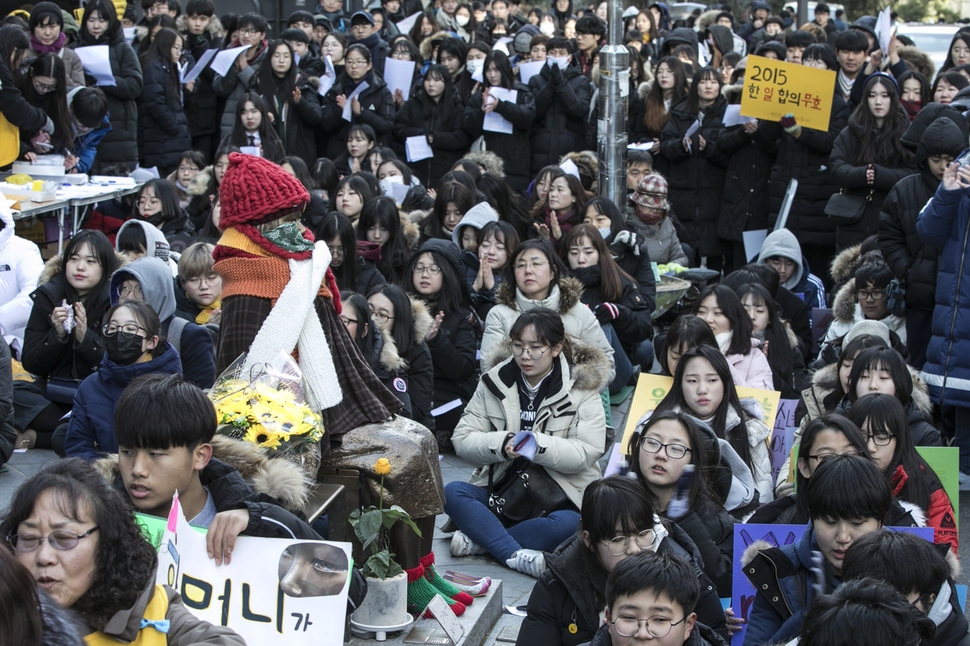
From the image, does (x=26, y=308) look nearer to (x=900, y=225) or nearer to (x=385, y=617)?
(x=385, y=617)

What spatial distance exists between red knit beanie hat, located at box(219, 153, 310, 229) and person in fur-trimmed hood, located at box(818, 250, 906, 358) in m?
4.23

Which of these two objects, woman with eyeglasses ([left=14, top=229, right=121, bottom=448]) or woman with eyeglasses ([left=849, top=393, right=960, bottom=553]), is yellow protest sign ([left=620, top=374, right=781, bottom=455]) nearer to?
woman with eyeglasses ([left=849, top=393, right=960, bottom=553])

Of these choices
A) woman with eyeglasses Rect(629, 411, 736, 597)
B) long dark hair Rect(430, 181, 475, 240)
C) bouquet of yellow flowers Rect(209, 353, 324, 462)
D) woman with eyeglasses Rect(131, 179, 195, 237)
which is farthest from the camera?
long dark hair Rect(430, 181, 475, 240)

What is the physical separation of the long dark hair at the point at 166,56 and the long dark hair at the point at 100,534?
32.4 ft

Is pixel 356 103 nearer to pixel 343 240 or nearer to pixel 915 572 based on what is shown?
pixel 343 240

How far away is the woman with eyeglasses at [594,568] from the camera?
384 cm

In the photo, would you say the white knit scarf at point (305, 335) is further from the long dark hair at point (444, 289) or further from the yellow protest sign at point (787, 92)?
the yellow protest sign at point (787, 92)

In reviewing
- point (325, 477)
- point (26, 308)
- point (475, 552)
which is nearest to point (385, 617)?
point (325, 477)

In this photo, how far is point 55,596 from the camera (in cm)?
262

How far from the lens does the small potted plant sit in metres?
4.36

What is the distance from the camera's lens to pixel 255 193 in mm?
4473

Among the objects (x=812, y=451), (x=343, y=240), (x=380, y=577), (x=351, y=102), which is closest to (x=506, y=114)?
(x=351, y=102)

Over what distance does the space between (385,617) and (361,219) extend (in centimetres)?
446

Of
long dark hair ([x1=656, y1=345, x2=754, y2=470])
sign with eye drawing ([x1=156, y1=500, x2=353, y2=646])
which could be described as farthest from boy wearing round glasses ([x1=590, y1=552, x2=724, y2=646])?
long dark hair ([x1=656, y1=345, x2=754, y2=470])
